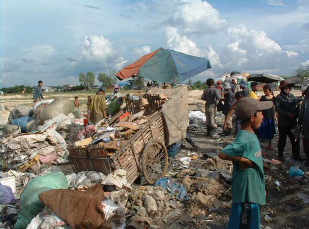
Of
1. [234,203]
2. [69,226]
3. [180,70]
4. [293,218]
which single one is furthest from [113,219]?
[180,70]

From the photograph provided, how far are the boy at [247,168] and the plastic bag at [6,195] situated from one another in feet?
12.5

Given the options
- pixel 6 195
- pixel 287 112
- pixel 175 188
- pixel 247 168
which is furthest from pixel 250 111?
pixel 6 195

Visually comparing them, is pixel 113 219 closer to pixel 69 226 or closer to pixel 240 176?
pixel 69 226

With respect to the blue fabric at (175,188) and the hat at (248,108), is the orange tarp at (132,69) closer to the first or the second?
the blue fabric at (175,188)

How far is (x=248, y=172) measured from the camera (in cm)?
244

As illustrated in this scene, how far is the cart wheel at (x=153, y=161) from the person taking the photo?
481 cm

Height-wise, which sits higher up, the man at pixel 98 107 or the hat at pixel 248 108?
the hat at pixel 248 108

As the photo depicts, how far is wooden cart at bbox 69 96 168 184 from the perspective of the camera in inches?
175

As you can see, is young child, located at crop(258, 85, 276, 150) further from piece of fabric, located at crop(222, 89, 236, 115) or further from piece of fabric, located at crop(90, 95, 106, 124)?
piece of fabric, located at crop(90, 95, 106, 124)

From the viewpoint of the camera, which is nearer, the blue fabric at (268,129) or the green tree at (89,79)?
the blue fabric at (268,129)

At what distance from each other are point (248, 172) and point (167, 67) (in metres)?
6.01

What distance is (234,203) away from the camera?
98.7 inches

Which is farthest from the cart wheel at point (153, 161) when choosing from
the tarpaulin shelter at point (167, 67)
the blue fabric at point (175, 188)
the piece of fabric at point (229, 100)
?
the piece of fabric at point (229, 100)

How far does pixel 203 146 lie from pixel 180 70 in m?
2.22
